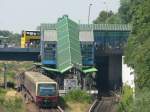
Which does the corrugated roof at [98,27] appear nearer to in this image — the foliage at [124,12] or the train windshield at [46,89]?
the train windshield at [46,89]

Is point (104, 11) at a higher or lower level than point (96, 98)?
higher

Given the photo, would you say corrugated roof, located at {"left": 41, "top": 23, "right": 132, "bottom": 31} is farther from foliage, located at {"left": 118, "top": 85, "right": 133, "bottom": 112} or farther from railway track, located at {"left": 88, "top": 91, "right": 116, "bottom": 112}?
foliage, located at {"left": 118, "top": 85, "right": 133, "bottom": 112}

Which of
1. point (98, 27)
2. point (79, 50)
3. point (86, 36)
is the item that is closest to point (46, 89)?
point (79, 50)

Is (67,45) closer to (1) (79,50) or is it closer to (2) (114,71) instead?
(1) (79,50)

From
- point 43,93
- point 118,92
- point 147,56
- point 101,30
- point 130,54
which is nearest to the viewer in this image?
point 147,56

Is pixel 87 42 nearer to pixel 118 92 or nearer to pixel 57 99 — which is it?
pixel 118 92

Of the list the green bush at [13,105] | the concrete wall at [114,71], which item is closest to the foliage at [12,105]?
the green bush at [13,105]

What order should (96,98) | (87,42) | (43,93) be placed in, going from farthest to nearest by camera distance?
(87,42), (96,98), (43,93)

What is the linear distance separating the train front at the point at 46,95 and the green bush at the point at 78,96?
22.1ft

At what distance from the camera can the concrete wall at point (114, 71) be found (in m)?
89.3

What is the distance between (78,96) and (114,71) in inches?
914

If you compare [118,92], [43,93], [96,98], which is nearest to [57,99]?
[43,93]

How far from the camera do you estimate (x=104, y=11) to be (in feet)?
544

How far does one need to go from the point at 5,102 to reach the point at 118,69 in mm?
31484
